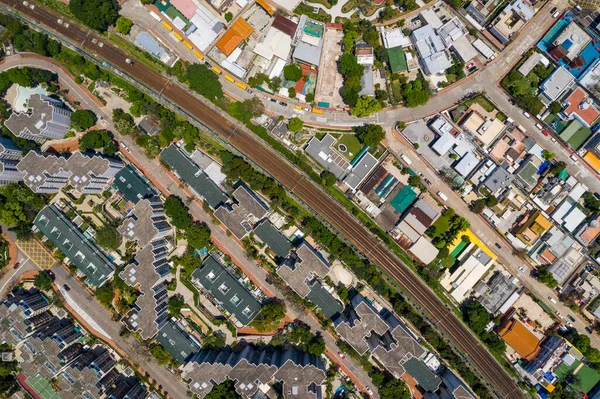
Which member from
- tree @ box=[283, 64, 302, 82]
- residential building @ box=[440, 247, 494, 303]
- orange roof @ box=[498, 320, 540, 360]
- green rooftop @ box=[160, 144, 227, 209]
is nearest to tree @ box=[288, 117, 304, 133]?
tree @ box=[283, 64, 302, 82]

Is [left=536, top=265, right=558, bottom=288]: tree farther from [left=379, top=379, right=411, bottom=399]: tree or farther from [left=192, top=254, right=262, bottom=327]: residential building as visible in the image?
[left=192, top=254, right=262, bottom=327]: residential building

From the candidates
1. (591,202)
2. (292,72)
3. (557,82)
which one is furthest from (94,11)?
(591,202)

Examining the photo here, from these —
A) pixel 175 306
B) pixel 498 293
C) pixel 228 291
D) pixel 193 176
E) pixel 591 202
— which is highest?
pixel 591 202

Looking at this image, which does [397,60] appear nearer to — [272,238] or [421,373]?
[272,238]

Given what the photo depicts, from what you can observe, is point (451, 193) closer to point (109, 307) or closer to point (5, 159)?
point (109, 307)

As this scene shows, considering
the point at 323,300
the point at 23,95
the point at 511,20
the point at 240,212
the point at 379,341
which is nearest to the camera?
the point at 379,341

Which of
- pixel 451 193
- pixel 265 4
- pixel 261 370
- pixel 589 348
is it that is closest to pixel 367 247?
pixel 451 193
